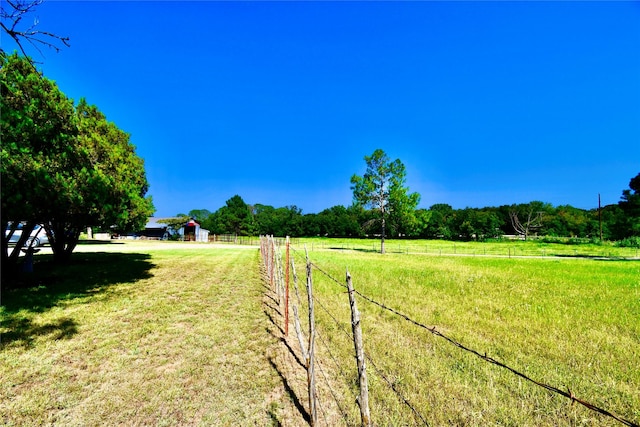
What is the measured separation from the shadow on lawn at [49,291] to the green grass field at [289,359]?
7 centimetres

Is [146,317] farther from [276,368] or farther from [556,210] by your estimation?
[556,210]

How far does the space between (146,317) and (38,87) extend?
8.12 meters

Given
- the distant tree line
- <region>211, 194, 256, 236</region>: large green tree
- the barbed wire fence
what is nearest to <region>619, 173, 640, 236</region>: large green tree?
the barbed wire fence

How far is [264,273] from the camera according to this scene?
16.3 metres

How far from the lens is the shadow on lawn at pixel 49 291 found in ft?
21.7

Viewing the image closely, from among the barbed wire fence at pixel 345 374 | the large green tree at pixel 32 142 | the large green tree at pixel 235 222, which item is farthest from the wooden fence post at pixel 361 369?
the large green tree at pixel 235 222

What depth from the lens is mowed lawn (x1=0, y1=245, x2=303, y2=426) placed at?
398 centimetres

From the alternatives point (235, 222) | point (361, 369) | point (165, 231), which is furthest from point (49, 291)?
point (165, 231)

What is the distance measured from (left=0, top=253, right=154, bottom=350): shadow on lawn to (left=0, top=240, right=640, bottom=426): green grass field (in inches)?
3.0

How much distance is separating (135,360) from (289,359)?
9.35 ft

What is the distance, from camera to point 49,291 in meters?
10.3

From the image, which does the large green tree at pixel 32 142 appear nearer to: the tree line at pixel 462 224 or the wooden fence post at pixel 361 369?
the wooden fence post at pixel 361 369

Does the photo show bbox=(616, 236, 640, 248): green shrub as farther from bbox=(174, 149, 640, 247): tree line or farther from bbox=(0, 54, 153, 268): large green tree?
bbox=(0, 54, 153, 268): large green tree

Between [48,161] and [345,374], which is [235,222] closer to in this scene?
[48,161]
